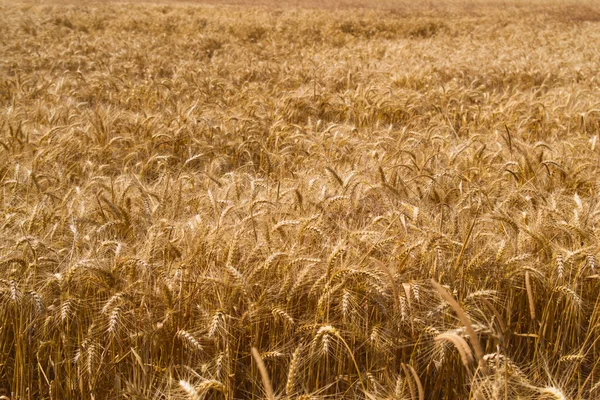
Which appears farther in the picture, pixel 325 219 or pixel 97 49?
pixel 97 49

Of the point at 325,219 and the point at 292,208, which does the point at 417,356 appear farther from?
the point at 292,208

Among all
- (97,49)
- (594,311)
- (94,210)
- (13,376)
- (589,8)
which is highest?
(589,8)

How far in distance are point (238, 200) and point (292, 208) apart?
1.32ft

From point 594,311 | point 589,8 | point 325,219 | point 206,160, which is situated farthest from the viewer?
point 589,8

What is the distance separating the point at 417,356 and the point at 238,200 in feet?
4.37

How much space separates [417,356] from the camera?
5.56 ft

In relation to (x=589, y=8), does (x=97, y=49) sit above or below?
below

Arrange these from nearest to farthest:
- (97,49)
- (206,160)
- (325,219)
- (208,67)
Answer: (325,219), (206,160), (208,67), (97,49)

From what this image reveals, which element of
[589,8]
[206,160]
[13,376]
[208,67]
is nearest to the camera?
[13,376]

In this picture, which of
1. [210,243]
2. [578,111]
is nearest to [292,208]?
[210,243]

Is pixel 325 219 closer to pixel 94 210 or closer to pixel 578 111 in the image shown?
pixel 94 210

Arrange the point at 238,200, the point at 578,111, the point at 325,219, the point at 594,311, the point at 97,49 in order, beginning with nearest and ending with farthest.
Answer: the point at 594,311 < the point at 325,219 < the point at 238,200 < the point at 578,111 < the point at 97,49

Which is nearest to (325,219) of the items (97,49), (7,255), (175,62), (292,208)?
(292,208)

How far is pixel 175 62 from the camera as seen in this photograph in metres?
8.46
